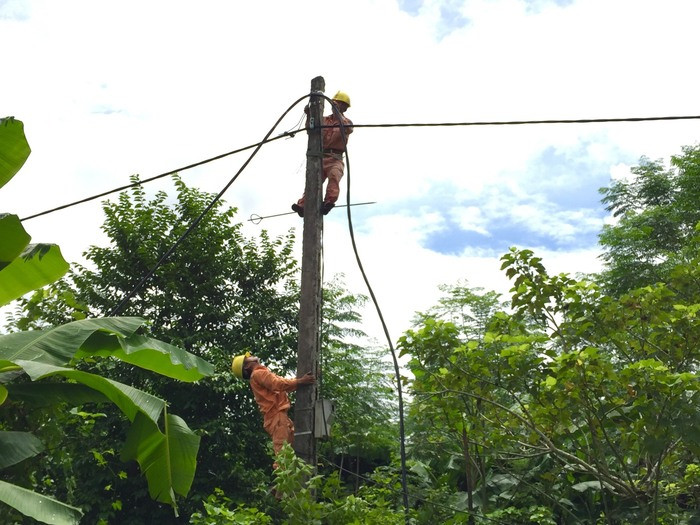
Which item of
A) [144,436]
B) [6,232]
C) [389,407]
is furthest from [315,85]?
[389,407]

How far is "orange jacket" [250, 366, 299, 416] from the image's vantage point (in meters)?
6.55

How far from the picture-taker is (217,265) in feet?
47.6

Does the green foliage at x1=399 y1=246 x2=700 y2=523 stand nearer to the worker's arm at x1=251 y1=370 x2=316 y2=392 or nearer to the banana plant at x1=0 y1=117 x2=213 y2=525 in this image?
the worker's arm at x1=251 y1=370 x2=316 y2=392

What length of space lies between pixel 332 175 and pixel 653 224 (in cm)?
1718

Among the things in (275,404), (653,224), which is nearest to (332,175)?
(275,404)

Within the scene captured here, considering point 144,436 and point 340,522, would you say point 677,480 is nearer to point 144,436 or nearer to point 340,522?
point 340,522

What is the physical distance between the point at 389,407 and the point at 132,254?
6.37m

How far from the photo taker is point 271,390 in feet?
21.9

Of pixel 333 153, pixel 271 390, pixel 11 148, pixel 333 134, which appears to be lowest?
pixel 271 390

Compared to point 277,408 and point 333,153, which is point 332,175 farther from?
point 277,408

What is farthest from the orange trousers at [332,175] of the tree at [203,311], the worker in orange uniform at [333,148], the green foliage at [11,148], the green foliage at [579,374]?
the tree at [203,311]

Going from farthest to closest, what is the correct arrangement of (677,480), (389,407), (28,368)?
(389,407), (677,480), (28,368)

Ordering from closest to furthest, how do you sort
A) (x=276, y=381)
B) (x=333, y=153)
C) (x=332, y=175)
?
(x=276, y=381)
(x=332, y=175)
(x=333, y=153)

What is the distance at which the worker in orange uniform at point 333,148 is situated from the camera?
696 centimetres
